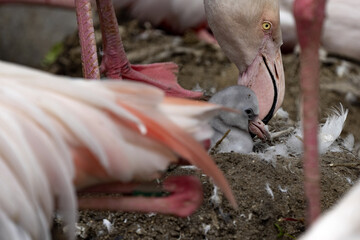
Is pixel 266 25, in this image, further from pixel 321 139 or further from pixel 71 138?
pixel 71 138

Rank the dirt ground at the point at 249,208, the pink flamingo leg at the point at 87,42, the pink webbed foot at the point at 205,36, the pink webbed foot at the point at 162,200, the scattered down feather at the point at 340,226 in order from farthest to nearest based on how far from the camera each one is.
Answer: the pink webbed foot at the point at 205,36 → the pink flamingo leg at the point at 87,42 → the dirt ground at the point at 249,208 → the pink webbed foot at the point at 162,200 → the scattered down feather at the point at 340,226

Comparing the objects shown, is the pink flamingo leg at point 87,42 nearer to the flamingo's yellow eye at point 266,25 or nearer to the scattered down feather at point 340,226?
the flamingo's yellow eye at point 266,25

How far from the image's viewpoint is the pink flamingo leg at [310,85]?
1729mm

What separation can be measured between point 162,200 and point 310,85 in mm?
455

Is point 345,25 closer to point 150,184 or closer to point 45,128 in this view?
point 150,184

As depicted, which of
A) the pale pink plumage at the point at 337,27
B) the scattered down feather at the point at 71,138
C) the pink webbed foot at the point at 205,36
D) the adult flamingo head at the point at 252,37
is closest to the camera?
the scattered down feather at the point at 71,138

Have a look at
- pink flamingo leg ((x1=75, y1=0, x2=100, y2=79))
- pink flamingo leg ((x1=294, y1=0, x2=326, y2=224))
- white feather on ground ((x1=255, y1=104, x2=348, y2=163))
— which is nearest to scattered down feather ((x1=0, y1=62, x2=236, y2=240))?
pink flamingo leg ((x1=294, y1=0, x2=326, y2=224))

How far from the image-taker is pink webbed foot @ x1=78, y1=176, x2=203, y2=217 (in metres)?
1.84

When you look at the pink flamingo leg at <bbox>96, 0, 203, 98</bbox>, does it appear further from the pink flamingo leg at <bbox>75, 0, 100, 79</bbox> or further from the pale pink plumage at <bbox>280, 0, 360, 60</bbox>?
the pale pink plumage at <bbox>280, 0, 360, 60</bbox>

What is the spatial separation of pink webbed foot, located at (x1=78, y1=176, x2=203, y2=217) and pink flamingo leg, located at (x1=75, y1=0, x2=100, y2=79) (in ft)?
2.30

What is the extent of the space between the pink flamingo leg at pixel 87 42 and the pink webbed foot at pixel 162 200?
702 mm

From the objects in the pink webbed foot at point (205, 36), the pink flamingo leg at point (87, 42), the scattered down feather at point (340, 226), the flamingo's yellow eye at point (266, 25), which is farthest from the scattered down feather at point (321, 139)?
the pink webbed foot at point (205, 36)

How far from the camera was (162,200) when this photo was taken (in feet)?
6.08

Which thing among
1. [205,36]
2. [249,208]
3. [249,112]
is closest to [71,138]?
[249,208]
